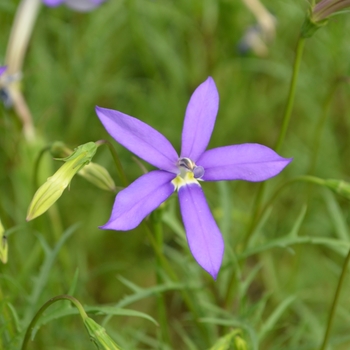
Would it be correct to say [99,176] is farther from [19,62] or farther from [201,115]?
[19,62]

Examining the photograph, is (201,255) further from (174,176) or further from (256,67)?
(256,67)

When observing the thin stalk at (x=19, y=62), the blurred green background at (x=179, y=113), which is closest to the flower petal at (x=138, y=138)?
the thin stalk at (x=19, y=62)

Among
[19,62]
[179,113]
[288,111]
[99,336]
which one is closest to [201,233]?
[99,336]

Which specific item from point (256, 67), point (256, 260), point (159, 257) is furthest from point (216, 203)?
point (159, 257)

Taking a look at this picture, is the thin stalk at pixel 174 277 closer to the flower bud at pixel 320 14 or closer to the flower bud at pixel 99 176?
the flower bud at pixel 99 176

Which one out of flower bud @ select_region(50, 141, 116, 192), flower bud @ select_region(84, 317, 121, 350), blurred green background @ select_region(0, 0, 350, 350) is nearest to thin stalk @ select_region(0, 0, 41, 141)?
blurred green background @ select_region(0, 0, 350, 350)

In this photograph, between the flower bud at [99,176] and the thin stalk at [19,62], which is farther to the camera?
the thin stalk at [19,62]

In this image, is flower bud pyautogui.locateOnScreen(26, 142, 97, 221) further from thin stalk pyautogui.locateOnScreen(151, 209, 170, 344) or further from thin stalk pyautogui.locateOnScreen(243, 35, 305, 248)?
thin stalk pyautogui.locateOnScreen(243, 35, 305, 248)
